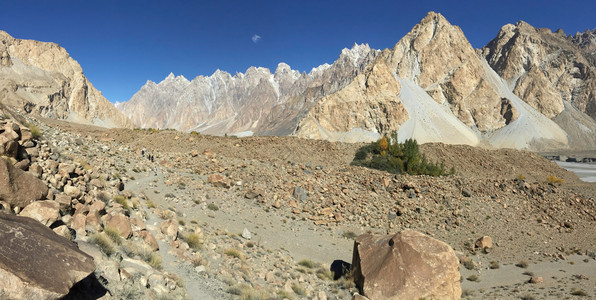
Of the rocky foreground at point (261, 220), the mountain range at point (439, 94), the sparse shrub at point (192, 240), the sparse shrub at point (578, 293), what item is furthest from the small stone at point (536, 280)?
the mountain range at point (439, 94)

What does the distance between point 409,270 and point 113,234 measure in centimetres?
756

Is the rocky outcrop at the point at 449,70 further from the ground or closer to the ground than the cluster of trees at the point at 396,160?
further from the ground

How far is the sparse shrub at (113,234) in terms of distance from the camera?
6.36 m

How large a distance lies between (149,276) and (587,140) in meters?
138

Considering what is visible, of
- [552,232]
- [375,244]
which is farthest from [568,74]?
[375,244]

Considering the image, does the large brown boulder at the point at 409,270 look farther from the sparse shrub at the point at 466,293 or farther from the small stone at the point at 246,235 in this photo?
the small stone at the point at 246,235

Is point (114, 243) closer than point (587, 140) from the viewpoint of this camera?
Yes

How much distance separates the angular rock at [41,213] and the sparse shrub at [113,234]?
122cm

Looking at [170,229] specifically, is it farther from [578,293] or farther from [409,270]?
[578,293]

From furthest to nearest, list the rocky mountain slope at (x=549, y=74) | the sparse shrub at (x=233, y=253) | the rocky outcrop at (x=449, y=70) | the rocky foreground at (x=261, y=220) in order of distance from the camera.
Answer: the rocky mountain slope at (x=549, y=74) → the rocky outcrop at (x=449, y=70) → the sparse shrub at (x=233, y=253) → the rocky foreground at (x=261, y=220)

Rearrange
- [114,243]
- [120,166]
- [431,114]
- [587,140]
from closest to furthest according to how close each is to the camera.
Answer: [114,243]
[120,166]
[431,114]
[587,140]

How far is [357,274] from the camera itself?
9312 mm

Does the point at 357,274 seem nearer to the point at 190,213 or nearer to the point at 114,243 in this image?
the point at 114,243

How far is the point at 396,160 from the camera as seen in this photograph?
30734 mm
